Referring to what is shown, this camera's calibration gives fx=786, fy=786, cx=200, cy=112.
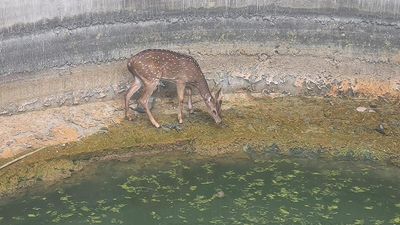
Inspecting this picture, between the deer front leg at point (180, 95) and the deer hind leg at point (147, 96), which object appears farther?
the deer front leg at point (180, 95)

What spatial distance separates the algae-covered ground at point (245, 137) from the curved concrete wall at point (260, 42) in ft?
2.27

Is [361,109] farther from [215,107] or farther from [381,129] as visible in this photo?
[215,107]

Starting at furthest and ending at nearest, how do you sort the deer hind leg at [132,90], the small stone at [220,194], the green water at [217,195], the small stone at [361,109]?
the small stone at [361,109] < the deer hind leg at [132,90] < the small stone at [220,194] < the green water at [217,195]

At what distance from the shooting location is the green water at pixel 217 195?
30.8ft

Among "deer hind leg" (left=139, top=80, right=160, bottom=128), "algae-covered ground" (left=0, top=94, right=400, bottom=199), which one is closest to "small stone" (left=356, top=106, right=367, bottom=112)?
"algae-covered ground" (left=0, top=94, right=400, bottom=199)

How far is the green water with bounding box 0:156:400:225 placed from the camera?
9.40 meters

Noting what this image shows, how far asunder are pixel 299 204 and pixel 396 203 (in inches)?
48.3

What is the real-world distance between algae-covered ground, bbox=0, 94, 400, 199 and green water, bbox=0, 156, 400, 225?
0.26 m

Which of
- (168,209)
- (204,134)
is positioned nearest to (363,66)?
(204,134)

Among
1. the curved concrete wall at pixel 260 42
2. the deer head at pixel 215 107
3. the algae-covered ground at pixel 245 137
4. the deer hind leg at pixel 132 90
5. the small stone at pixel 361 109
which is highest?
the curved concrete wall at pixel 260 42

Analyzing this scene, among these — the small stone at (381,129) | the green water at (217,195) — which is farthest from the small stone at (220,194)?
the small stone at (381,129)

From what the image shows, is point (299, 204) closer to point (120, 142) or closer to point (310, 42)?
point (120, 142)

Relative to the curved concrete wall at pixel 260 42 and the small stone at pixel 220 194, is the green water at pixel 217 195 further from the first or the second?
the curved concrete wall at pixel 260 42

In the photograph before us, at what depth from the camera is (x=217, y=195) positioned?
991 centimetres
